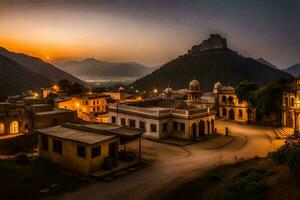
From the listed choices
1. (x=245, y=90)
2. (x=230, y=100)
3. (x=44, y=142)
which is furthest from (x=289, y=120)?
(x=44, y=142)

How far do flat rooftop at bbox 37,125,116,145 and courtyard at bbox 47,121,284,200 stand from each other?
11.3ft

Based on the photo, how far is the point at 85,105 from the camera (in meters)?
65.9

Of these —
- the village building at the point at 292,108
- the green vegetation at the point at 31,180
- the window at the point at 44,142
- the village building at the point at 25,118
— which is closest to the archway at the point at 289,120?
the village building at the point at 292,108

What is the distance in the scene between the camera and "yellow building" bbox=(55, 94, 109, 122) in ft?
199

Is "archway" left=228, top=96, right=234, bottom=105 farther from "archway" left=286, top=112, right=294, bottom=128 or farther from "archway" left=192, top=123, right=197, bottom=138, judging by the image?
"archway" left=192, top=123, right=197, bottom=138

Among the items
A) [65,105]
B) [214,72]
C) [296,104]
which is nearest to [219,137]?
[296,104]

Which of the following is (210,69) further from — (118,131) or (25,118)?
(118,131)

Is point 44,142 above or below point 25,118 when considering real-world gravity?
below

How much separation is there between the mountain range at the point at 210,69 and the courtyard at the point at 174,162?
90.7m

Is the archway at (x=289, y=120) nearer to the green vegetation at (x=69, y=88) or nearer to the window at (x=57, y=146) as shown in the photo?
the window at (x=57, y=146)

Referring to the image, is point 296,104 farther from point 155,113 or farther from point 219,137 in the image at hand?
point 155,113

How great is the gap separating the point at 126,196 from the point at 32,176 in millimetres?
8117

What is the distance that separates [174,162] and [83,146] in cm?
877

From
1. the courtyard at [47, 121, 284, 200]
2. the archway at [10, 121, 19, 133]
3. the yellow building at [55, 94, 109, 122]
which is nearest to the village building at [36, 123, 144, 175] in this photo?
the courtyard at [47, 121, 284, 200]
